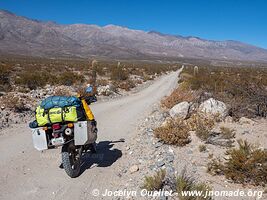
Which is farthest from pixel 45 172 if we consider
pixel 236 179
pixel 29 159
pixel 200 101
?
pixel 200 101

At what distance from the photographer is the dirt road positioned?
526cm

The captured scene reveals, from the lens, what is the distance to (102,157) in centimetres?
701

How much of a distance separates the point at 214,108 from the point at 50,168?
540 cm

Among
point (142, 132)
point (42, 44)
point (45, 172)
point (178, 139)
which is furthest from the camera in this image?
point (42, 44)

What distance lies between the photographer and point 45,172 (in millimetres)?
6059

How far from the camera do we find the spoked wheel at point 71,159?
5.58 meters

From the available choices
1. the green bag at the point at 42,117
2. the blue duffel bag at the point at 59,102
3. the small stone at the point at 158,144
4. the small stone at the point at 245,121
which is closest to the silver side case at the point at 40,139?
the green bag at the point at 42,117

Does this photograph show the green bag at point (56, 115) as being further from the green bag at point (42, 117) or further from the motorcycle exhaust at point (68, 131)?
the motorcycle exhaust at point (68, 131)

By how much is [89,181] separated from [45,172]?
104cm

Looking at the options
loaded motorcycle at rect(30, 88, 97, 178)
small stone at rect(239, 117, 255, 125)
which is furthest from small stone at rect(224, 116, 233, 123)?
loaded motorcycle at rect(30, 88, 97, 178)

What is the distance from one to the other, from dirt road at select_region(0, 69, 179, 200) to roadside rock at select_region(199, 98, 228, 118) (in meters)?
2.38

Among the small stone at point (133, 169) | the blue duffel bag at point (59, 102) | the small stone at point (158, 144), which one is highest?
the blue duffel bag at point (59, 102)

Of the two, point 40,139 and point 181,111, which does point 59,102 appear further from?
point 181,111

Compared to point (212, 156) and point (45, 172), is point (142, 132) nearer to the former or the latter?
point (212, 156)
